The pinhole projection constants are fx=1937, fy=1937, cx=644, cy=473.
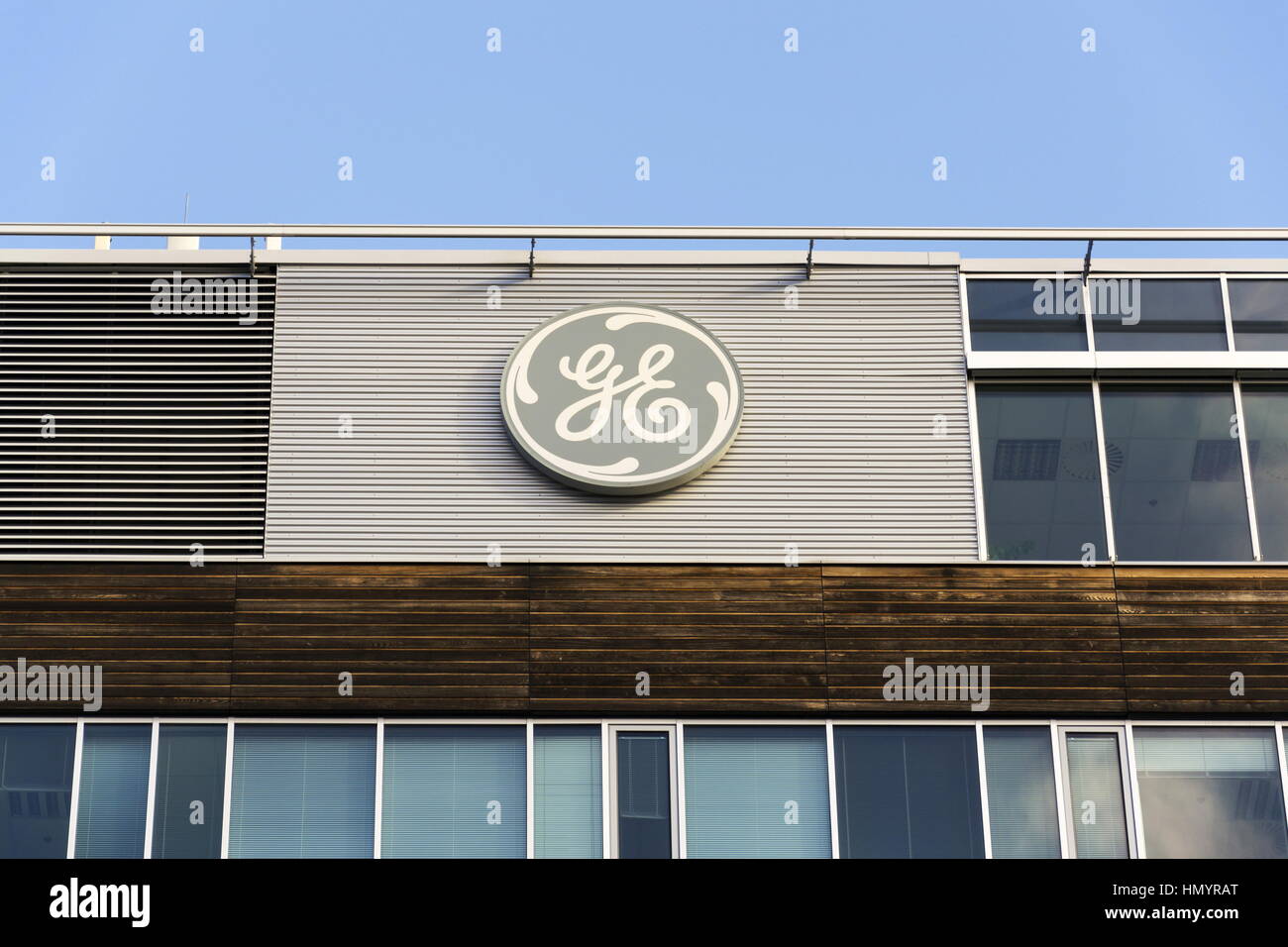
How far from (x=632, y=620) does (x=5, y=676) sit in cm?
658

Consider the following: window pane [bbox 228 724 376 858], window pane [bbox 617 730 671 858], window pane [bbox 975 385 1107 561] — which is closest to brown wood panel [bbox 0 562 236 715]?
window pane [bbox 228 724 376 858]

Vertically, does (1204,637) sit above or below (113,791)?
above

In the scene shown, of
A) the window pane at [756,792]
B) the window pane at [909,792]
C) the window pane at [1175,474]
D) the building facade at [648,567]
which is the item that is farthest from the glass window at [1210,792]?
the window pane at [756,792]

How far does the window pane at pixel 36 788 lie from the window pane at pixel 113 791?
17 cm

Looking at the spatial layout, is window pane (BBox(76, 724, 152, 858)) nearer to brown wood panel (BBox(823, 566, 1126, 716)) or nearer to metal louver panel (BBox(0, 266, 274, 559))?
metal louver panel (BBox(0, 266, 274, 559))

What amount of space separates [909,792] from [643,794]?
9.04 feet

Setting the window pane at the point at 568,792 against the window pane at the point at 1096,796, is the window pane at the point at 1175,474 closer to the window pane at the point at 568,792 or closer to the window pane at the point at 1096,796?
the window pane at the point at 1096,796

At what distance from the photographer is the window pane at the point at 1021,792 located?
19969 millimetres

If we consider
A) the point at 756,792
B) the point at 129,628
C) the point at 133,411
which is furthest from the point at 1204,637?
the point at 133,411

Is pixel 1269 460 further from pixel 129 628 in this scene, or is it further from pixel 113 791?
pixel 113 791

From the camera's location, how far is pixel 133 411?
21.8 m

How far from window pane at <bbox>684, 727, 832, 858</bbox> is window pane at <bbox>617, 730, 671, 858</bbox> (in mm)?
231

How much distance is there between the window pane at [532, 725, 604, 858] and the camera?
65.5 feet
